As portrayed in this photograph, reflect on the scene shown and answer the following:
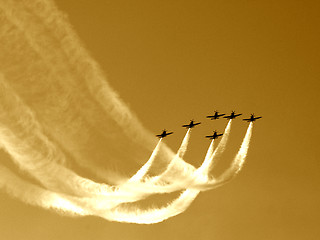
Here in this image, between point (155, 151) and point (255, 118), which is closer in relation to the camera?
point (155, 151)

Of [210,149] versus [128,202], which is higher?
[210,149]

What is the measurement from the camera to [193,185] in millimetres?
31609

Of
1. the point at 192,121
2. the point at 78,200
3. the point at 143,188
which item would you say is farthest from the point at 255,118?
the point at 78,200

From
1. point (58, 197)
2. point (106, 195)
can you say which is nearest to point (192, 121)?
point (106, 195)

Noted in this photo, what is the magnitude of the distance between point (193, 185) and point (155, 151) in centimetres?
274

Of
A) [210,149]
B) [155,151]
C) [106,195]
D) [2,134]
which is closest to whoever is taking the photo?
[2,134]

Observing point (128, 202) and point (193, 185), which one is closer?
point (128, 202)

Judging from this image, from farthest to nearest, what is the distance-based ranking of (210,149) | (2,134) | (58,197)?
(210,149), (58,197), (2,134)

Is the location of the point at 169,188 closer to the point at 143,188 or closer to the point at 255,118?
the point at 143,188

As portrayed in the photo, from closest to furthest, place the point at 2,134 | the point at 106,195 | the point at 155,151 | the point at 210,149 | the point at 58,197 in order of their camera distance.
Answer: the point at 2,134 < the point at 58,197 < the point at 106,195 < the point at 155,151 < the point at 210,149

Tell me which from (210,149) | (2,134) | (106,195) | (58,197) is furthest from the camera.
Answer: (210,149)

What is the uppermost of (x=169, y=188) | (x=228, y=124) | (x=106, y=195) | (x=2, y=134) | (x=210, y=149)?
(x=228, y=124)

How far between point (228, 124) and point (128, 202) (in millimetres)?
7740

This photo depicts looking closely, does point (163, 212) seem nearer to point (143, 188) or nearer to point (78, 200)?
point (143, 188)
